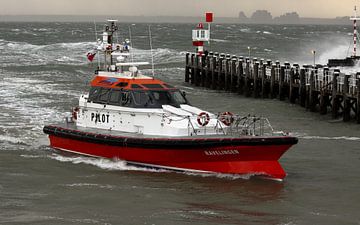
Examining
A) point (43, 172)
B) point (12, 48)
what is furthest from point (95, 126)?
point (12, 48)

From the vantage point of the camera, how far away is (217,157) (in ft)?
58.3

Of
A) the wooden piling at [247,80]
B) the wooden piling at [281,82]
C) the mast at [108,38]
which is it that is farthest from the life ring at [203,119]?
the wooden piling at [247,80]

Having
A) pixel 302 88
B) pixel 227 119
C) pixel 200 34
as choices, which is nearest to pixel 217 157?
pixel 227 119

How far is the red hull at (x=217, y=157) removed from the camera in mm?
17469

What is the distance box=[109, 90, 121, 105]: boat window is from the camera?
19.8m

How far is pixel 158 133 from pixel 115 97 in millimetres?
1833

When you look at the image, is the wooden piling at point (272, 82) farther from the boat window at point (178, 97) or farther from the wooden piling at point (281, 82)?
the boat window at point (178, 97)

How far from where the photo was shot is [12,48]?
7469cm

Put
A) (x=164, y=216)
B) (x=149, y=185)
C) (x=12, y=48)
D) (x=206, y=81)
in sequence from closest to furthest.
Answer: (x=164, y=216)
(x=149, y=185)
(x=206, y=81)
(x=12, y=48)

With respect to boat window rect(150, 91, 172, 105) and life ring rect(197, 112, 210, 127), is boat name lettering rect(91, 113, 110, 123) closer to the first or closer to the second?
boat window rect(150, 91, 172, 105)

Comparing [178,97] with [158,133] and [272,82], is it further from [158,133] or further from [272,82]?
[272,82]

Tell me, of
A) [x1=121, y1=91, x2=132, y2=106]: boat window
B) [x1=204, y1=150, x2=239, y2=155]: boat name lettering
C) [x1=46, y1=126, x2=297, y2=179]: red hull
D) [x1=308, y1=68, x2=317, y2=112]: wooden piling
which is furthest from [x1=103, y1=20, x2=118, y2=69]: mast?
[x1=308, y1=68, x2=317, y2=112]: wooden piling

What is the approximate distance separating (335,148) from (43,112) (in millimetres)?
11919

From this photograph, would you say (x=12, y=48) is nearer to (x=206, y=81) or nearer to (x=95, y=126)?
(x=206, y=81)
